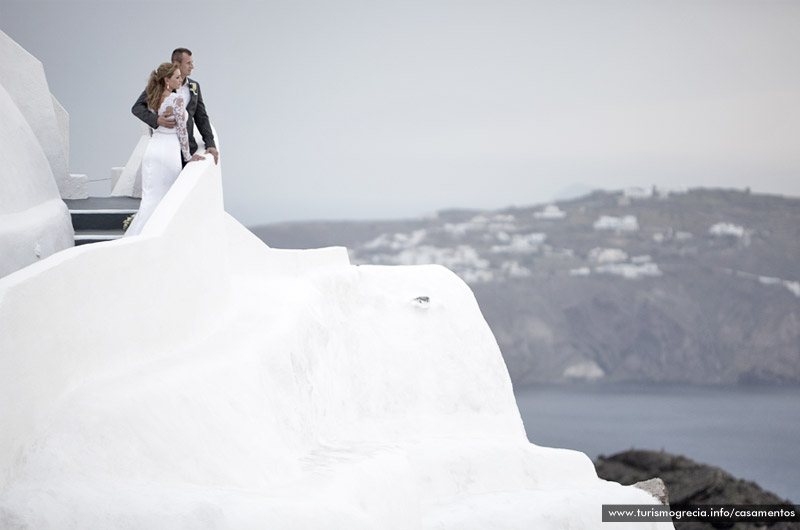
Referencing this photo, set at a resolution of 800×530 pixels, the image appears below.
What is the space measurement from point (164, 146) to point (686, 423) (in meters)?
47.1

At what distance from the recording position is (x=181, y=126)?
31.2 feet

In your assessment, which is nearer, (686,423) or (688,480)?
(688,480)

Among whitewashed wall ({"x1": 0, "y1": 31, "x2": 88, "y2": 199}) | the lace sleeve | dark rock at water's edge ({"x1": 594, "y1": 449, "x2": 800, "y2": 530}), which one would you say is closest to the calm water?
dark rock at water's edge ({"x1": 594, "y1": 449, "x2": 800, "y2": 530})

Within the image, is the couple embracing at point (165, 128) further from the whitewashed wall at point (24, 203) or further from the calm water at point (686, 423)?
the calm water at point (686, 423)

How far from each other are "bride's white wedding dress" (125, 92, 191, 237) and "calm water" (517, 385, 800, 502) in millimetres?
36951

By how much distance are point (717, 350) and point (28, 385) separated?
5615 centimetres

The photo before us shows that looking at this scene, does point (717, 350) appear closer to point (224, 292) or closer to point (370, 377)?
point (370, 377)

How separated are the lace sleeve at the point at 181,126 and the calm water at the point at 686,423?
36899 millimetres

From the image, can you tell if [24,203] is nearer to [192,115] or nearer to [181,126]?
[181,126]

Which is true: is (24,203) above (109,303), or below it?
above

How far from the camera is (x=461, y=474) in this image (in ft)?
36.4

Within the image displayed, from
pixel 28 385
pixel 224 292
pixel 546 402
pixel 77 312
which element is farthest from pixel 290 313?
pixel 546 402

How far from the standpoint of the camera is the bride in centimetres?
945

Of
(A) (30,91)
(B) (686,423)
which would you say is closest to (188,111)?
(A) (30,91)
